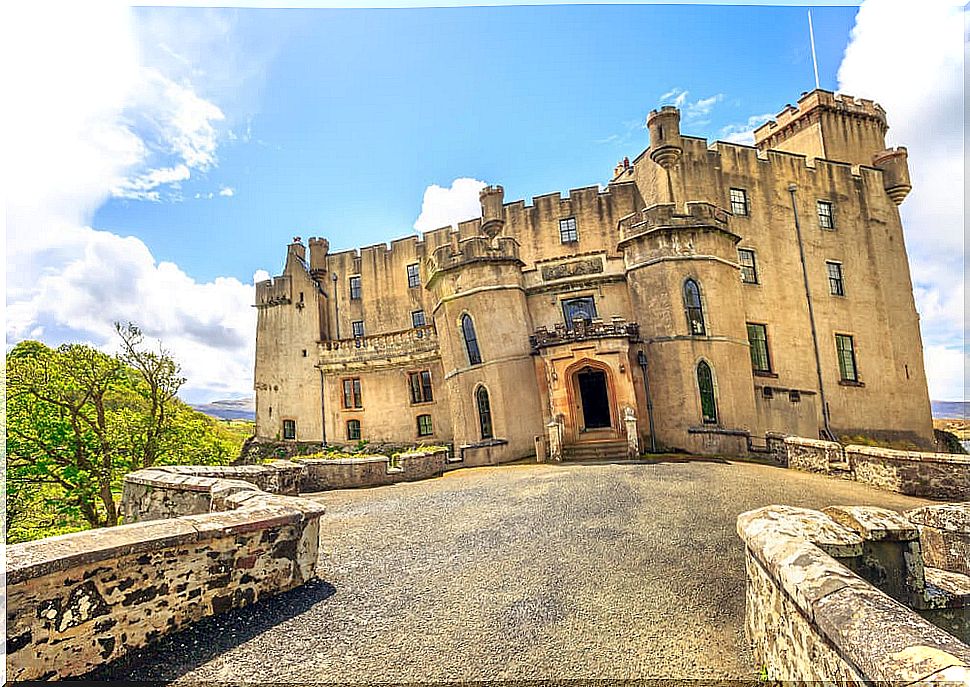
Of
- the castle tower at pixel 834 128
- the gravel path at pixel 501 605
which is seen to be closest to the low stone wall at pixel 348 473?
A: the gravel path at pixel 501 605

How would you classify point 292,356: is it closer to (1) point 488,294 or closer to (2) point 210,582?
(1) point 488,294

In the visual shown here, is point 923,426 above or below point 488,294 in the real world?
below

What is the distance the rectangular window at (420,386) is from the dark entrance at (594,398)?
30.1 ft

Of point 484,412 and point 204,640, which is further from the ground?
point 484,412

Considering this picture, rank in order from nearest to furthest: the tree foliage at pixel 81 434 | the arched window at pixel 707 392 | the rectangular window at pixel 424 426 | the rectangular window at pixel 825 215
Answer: the tree foliage at pixel 81 434 → the arched window at pixel 707 392 → the rectangular window at pixel 825 215 → the rectangular window at pixel 424 426

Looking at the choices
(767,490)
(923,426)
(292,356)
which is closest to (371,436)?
(292,356)

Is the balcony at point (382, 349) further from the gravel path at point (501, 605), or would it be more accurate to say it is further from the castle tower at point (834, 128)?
the castle tower at point (834, 128)

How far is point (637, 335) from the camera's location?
18688 millimetres

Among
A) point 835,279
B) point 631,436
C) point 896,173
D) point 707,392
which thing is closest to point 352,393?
point 631,436

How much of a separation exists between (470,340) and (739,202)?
12.9 meters

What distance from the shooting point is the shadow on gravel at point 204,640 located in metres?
3.60

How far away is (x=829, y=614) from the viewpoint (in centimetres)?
268

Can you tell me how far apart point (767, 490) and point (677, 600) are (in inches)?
243

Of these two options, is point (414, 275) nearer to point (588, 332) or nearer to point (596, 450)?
point (588, 332)
